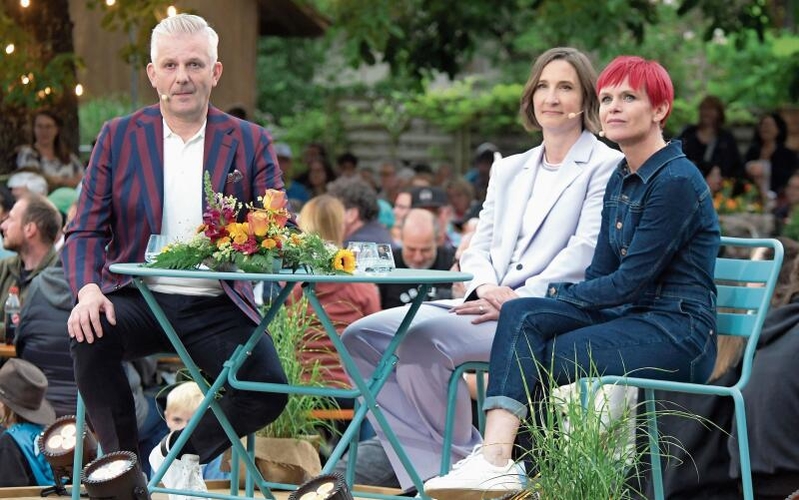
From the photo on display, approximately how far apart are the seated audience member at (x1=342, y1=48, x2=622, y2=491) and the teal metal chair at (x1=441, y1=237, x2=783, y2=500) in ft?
0.53

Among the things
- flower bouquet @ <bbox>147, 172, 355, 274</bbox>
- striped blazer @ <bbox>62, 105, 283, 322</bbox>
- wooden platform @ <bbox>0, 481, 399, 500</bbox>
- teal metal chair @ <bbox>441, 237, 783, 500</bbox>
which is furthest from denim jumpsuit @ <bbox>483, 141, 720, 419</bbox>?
wooden platform @ <bbox>0, 481, 399, 500</bbox>

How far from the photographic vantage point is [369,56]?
44.7ft

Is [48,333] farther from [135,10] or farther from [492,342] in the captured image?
[135,10]

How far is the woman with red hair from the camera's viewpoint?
4.46 meters

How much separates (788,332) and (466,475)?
1.96 meters

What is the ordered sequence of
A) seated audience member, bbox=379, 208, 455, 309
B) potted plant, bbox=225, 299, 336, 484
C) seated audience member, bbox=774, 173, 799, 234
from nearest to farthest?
1. potted plant, bbox=225, 299, 336, 484
2. seated audience member, bbox=379, 208, 455, 309
3. seated audience member, bbox=774, 173, 799, 234

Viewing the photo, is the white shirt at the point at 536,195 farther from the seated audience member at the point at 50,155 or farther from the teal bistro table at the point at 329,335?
the seated audience member at the point at 50,155

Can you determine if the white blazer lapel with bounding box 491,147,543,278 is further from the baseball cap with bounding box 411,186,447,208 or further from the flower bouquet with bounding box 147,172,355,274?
the baseball cap with bounding box 411,186,447,208

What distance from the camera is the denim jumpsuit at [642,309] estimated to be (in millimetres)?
4473

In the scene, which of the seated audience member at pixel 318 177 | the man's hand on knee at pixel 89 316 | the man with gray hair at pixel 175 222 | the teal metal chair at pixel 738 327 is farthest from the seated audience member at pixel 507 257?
the seated audience member at pixel 318 177

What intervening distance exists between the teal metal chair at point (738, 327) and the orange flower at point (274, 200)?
34.1 inches

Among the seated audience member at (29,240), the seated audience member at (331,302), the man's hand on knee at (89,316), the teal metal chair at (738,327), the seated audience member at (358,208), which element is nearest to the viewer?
the teal metal chair at (738,327)

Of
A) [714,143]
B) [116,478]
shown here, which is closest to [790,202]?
[714,143]

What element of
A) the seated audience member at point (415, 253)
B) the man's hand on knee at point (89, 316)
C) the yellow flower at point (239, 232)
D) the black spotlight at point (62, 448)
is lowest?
the black spotlight at point (62, 448)
